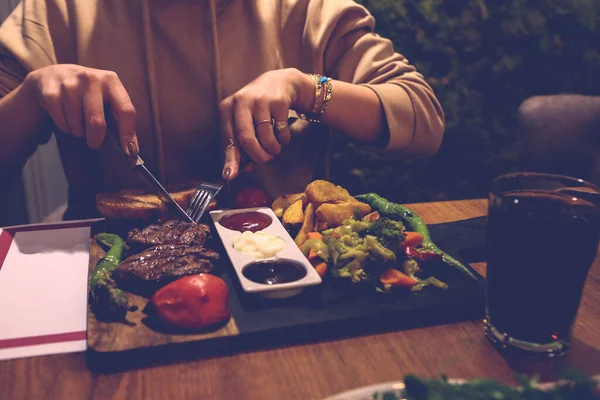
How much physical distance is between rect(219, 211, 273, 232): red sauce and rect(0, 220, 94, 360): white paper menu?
Answer: 428 millimetres

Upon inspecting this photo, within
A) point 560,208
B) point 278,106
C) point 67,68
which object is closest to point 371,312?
point 560,208

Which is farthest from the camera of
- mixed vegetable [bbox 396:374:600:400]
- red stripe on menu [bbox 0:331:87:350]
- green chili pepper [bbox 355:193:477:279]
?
green chili pepper [bbox 355:193:477:279]

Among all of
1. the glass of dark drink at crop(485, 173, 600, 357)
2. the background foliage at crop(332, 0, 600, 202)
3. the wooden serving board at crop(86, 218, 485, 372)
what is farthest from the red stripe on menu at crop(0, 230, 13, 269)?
the background foliage at crop(332, 0, 600, 202)

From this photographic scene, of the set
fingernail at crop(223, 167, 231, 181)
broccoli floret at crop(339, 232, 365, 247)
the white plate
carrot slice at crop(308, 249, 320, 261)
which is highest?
fingernail at crop(223, 167, 231, 181)

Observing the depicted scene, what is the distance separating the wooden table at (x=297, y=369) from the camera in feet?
3.29

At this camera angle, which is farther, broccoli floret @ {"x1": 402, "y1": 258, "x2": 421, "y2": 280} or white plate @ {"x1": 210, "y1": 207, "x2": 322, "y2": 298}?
broccoli floret @ {"x1": 402, "y1": 258, "x2": 421, "y2": 280}

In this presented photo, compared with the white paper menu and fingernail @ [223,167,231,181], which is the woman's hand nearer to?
fingernail @ [223,167,231,181]

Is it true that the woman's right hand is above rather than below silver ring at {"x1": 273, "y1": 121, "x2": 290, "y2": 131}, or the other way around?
above

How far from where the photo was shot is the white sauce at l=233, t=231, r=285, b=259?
141cm

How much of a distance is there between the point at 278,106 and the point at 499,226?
3.12 ft

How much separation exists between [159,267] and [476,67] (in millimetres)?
3286

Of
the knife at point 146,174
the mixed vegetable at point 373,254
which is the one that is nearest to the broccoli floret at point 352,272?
the mixed vegetable at point 373,254

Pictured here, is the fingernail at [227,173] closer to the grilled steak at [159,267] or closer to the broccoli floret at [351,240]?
the grilled steak at [159,267]

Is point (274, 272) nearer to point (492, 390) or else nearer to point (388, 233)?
point (388, 233)
